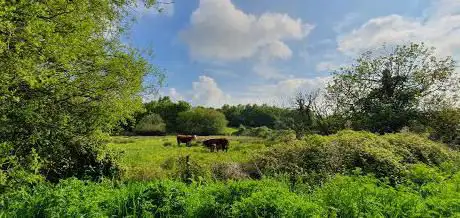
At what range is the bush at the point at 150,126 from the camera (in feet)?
203

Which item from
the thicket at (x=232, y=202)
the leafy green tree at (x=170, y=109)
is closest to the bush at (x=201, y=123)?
the leafy green tree at (x=170, y=109)

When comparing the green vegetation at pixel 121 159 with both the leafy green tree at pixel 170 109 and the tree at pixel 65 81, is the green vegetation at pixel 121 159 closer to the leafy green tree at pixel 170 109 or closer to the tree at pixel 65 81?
the tree at pixel 65 81

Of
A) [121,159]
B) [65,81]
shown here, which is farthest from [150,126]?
[65,81]

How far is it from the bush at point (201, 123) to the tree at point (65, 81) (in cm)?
5303

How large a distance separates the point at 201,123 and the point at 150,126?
30.7 feet

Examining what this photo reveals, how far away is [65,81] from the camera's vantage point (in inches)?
415

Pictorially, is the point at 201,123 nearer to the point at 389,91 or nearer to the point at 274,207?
the point at 389,91

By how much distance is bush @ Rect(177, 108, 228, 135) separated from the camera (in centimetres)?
6719

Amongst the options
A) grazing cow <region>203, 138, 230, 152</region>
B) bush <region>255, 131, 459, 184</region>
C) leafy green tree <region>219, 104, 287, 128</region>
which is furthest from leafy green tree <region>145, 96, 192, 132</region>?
bush <region>255, 131, 459, 184</region>

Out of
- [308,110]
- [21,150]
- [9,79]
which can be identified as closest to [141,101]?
[21,150]

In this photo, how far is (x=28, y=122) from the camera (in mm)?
9859

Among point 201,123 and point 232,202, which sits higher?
point 201,123

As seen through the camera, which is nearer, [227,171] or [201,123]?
[227,171]

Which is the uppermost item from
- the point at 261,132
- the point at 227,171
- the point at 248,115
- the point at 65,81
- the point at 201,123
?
the point at 248,115
